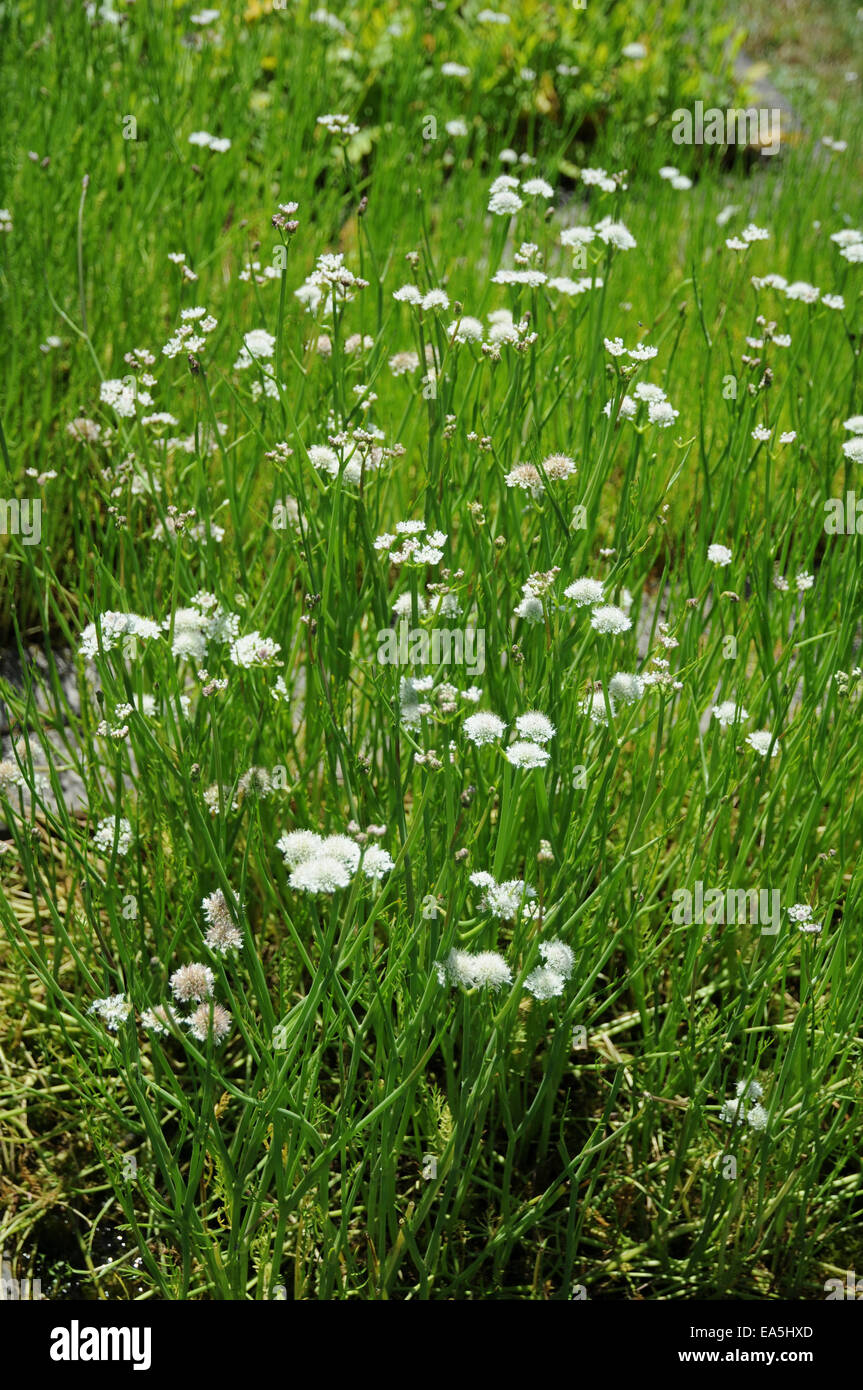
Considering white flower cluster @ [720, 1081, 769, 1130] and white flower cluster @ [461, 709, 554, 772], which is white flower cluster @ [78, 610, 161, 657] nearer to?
white flower cluster @ [461, 709, 554, 772]

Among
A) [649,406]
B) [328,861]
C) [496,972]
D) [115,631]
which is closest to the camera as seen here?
[328,861]

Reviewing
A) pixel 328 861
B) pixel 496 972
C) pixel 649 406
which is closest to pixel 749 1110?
pixel 496 972

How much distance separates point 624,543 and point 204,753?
3.05 feet

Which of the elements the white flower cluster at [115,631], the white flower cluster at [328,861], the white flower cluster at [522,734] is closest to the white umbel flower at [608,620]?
the white flower cluster at [522,734]

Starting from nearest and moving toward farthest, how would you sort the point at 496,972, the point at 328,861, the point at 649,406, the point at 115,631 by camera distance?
the point at 328,861
the point at 496,972
the point at 115,631
the point at 649,406

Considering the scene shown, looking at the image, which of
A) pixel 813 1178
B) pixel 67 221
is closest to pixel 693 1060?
pixel 813 1178

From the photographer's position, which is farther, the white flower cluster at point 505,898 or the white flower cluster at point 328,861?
the white flower cluster at point 505,898

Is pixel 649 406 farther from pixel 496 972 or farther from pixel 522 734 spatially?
pixel 496 972

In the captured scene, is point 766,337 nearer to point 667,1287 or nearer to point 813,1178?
point 813,1178

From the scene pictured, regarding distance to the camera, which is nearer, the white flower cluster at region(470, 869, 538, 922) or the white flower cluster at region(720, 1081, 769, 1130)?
the white flower cluster at region(470, 869, 538, 922)

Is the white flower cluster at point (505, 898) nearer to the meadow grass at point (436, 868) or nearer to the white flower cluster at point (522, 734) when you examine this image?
the meadow grass at point (436, 868)

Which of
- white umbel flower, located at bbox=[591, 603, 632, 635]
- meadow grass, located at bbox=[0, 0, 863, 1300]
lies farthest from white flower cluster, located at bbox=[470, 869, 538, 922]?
white umbel flower, located at bbox=[591, 603, 632, 635]

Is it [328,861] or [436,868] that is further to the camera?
[436,868]

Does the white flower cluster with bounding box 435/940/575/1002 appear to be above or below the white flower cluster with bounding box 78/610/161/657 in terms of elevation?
below
